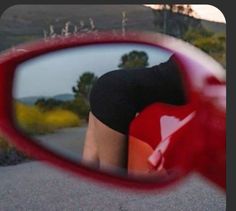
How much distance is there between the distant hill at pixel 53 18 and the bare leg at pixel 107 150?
48 centimetres

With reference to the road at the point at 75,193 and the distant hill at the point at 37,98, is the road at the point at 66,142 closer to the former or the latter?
the road at the point at 75,193

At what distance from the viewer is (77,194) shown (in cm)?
1277

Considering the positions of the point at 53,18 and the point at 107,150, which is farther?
the point at 107,150

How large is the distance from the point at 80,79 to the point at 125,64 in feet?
0.74

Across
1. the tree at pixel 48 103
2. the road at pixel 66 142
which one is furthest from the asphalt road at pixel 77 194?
the tree at pixel 48 103

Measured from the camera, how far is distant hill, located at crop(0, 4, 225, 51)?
12.7m

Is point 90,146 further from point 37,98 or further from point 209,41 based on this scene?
point 209,41

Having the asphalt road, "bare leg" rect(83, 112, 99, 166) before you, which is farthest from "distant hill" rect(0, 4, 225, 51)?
the asphalt road

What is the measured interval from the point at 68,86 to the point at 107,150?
0.36 meters

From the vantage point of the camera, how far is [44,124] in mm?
12742

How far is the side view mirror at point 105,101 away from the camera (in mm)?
12734

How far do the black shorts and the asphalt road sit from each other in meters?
0.31

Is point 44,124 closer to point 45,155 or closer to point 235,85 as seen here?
point 45,155

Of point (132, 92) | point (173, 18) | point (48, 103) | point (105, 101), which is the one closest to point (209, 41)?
point (173, 18)
